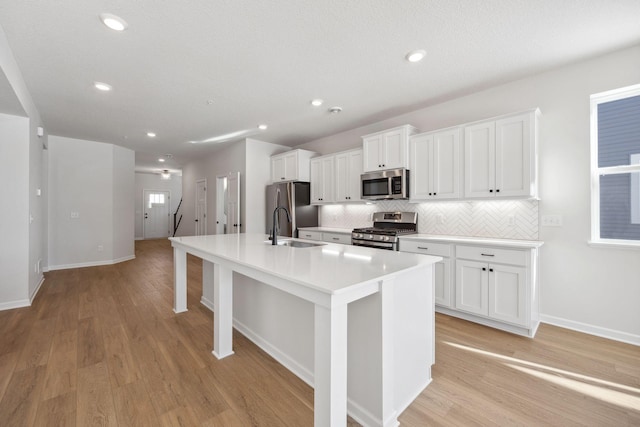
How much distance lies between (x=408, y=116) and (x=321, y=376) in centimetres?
372

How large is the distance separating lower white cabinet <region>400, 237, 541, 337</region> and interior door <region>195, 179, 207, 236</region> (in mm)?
5751

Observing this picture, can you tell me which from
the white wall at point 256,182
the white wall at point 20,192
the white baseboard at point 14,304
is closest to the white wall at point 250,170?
the white wall at point 256,182

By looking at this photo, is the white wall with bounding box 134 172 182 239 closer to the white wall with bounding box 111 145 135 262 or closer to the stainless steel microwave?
the white wall with bounding box 111 145 135 262

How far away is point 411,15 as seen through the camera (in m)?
1.96

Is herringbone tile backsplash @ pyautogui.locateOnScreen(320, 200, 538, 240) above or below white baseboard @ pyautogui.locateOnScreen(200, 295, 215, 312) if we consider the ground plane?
above

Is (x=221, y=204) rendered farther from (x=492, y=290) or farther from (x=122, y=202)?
(x=492, y=290)

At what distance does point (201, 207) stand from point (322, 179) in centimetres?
396

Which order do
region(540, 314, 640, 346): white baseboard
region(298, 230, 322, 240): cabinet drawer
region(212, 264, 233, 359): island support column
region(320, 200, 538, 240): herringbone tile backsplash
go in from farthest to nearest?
region(298, 230, 322, 240): cabinet drawer
region(320, 200, 538, 240): herringbone tile backsplash
region(540, 314, 640, 346): white baseboard
region(212, 264, 233, 359): island support column

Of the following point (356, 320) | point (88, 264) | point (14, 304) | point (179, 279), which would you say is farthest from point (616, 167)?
point (88, 264)

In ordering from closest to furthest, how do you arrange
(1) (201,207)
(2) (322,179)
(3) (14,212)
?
1. (3) (14,212)
2. (2) (322,179)
3. (1) (201,207)

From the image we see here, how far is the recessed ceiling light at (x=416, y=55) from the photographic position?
2.41 m

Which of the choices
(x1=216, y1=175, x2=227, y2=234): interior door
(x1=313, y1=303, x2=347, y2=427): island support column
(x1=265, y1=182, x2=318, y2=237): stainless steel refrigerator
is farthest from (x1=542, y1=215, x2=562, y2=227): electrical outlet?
(x1=216, y1=175, x2=227, y2=234): interior door

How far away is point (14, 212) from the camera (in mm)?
3285

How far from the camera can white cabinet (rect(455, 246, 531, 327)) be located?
8.31 feet
